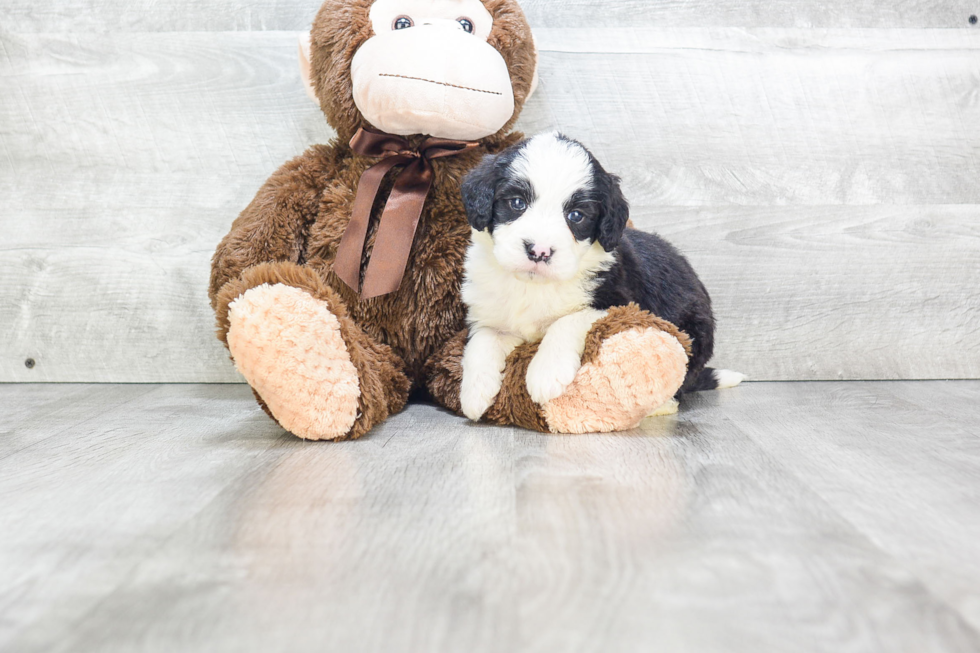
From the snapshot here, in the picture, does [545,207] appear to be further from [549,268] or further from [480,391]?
[480,391]

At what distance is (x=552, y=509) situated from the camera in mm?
892

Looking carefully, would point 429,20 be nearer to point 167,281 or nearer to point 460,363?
point 460,363

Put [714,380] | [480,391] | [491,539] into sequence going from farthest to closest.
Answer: [714,380] < [480,391] < [491,539]

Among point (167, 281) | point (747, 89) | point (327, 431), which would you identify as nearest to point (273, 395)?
point (327, 431)

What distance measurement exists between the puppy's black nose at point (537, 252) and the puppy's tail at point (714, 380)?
584 mm

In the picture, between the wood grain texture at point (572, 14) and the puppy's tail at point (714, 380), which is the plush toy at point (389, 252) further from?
the puppy's tail at point (714, 380)

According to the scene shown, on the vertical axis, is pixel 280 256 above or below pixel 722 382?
above

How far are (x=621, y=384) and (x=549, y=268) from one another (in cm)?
21


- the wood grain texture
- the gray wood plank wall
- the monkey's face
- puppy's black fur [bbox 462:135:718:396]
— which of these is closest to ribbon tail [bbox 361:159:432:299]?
the monkey's face

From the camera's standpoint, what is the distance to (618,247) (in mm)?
1324

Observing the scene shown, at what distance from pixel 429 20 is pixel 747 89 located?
0.77 metres

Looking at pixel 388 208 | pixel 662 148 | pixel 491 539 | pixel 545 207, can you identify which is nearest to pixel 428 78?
pixel 388 208

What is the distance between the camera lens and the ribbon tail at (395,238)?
4.60 feet

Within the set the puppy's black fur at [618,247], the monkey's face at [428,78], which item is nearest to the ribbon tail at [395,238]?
the monkey's face at [428,78]
